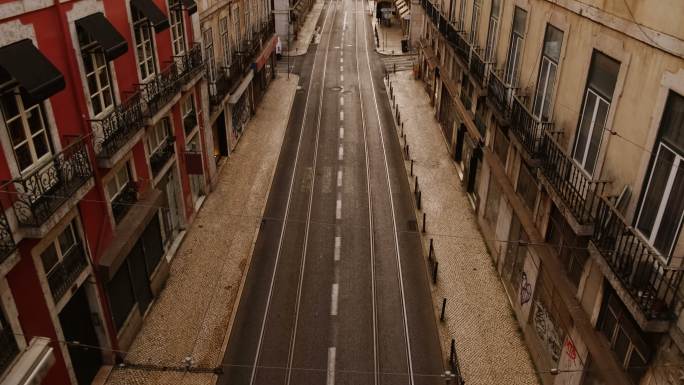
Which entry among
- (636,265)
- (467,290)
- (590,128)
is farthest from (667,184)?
(467,290)

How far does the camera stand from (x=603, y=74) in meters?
12.5

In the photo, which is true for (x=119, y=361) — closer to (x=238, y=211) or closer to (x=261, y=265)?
(x=261, y=265)

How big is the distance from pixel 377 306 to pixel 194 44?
13.7 meters

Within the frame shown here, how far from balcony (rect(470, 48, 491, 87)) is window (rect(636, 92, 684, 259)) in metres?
11.6

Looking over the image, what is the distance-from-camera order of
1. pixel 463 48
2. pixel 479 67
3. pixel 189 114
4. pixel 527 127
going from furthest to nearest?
pixel 463 48 → pixel 189 114 → pixel 479 67 → pixel 527 127

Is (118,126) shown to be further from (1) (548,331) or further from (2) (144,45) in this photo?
(1) (548,331)

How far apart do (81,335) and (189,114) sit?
11.3 metres

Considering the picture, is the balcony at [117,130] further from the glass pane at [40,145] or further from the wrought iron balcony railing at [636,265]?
the wrought iron balcony railing at [636,265]

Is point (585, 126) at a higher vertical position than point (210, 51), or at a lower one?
higher

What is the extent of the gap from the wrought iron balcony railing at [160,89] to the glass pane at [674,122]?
1453 centimetres

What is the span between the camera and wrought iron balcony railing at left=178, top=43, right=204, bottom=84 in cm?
2097

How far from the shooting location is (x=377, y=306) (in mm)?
18938

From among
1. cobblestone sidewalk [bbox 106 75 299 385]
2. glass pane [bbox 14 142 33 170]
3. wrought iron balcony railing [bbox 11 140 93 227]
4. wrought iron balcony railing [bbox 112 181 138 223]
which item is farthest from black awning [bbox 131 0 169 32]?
cobblestone sidewalk [bbox 106 75 299 385]

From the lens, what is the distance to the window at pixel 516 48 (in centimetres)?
1798
